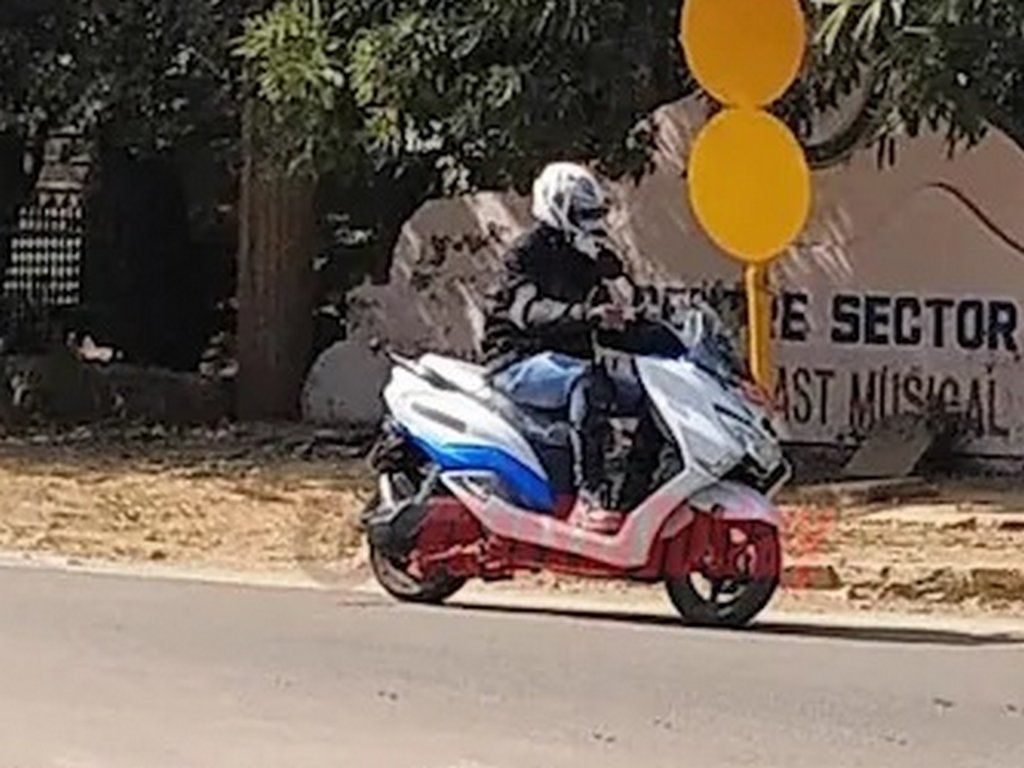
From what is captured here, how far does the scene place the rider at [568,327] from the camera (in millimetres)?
11562

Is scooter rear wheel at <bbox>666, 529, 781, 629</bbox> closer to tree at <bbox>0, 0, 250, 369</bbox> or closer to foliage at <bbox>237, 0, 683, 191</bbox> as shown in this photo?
foliage at <bbox>237, 0, 683, 191</bbox>

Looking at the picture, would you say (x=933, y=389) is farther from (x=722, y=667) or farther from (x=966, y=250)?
(x=722, y=667)

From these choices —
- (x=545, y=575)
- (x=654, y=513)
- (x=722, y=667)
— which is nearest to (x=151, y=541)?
(x=545, y=575)

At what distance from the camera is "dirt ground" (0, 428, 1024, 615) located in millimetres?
12750

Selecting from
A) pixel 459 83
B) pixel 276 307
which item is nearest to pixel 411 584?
pixel 459 83

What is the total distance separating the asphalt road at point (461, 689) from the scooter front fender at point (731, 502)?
0.51 metres

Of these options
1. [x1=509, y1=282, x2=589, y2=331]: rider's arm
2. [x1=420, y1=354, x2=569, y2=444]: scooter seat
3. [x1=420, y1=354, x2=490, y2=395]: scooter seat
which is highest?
[x1=509, y1=282, x2=589, y2=331]: rider's arm

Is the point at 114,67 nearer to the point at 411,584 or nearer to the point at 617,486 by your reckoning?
the point at 411,584

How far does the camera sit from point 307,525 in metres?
14.6

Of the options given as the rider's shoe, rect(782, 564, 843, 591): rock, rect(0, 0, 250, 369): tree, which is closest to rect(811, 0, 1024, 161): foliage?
rect(782, 564, 843, 591): rock

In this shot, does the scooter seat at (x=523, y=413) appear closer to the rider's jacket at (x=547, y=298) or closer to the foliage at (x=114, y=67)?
the rider's jacket at (x=547, y=298)

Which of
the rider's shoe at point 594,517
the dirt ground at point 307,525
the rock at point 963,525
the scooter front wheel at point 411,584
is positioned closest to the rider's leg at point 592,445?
the rider's shoe at point 594,517

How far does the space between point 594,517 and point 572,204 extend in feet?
4.43

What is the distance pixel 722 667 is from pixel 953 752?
5.38ft
